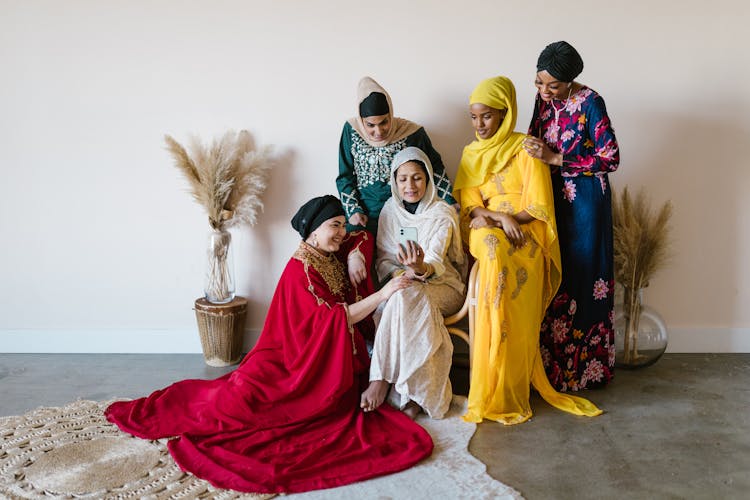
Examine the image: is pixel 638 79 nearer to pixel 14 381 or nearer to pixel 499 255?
pixel 499 255

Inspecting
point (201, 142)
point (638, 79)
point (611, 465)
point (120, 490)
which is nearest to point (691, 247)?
point (638, 79)

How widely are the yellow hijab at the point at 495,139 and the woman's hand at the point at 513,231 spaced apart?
0.28 meters

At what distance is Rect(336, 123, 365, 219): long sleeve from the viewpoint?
331 cm

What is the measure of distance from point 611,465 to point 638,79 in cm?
218

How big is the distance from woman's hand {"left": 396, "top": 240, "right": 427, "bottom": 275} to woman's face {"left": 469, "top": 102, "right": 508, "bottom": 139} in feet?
2.33

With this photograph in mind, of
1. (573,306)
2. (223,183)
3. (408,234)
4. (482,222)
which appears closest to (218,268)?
(223,183)

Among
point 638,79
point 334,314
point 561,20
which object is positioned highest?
point 561,20

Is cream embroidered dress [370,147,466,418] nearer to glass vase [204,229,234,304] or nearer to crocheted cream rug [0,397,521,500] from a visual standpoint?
crocheted cream rug [0,397,521,500]

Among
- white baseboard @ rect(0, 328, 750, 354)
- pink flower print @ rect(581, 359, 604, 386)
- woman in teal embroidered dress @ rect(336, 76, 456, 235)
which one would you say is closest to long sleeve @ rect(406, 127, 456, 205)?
woman in teal embroidered dress @ rect(336, 76, 456, 235)

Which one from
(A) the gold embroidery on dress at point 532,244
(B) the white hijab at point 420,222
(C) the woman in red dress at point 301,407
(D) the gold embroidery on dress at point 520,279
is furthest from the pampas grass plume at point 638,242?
(C) the woman in red dress at point 301,407

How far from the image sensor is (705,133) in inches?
142

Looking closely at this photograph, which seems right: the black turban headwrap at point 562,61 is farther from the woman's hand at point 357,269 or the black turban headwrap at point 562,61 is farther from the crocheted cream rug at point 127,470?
the crocheted cream rug at point 127,470

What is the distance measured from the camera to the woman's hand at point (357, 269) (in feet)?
A: 9.76

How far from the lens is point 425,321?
280cm
